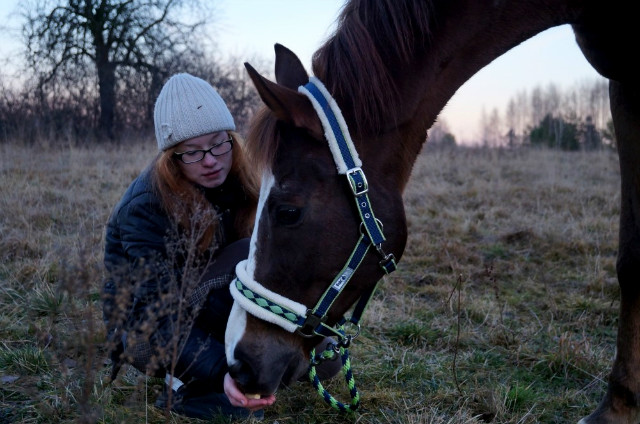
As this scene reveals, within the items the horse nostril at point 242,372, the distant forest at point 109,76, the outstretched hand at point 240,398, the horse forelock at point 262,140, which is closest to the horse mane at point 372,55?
the horse forelock at point 262,140

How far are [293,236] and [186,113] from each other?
2.82 feet

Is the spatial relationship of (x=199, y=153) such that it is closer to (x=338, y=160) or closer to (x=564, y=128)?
(x=338, y=160)

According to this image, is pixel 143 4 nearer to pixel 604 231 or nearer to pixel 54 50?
pixel 54 50

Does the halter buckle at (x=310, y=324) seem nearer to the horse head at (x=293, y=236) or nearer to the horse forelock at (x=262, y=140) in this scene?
the horse head at (x=293, y=236)

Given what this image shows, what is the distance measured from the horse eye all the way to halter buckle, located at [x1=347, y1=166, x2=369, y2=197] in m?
0.19

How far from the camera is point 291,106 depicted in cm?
169

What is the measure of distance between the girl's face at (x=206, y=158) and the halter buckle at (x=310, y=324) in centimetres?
91

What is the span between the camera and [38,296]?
3.27 meters

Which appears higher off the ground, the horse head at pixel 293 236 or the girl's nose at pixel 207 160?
the girl's nose at pixel 207 160

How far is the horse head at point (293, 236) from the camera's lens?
5.67 feet

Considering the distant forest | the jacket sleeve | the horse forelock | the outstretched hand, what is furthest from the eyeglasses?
the distant forest

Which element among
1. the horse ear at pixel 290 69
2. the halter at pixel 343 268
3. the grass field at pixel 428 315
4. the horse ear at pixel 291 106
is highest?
the horse ear at pixel 290 69

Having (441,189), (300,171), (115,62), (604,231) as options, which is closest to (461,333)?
(300,171)

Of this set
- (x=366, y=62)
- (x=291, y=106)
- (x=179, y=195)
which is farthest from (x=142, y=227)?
(x=366, y=62)
